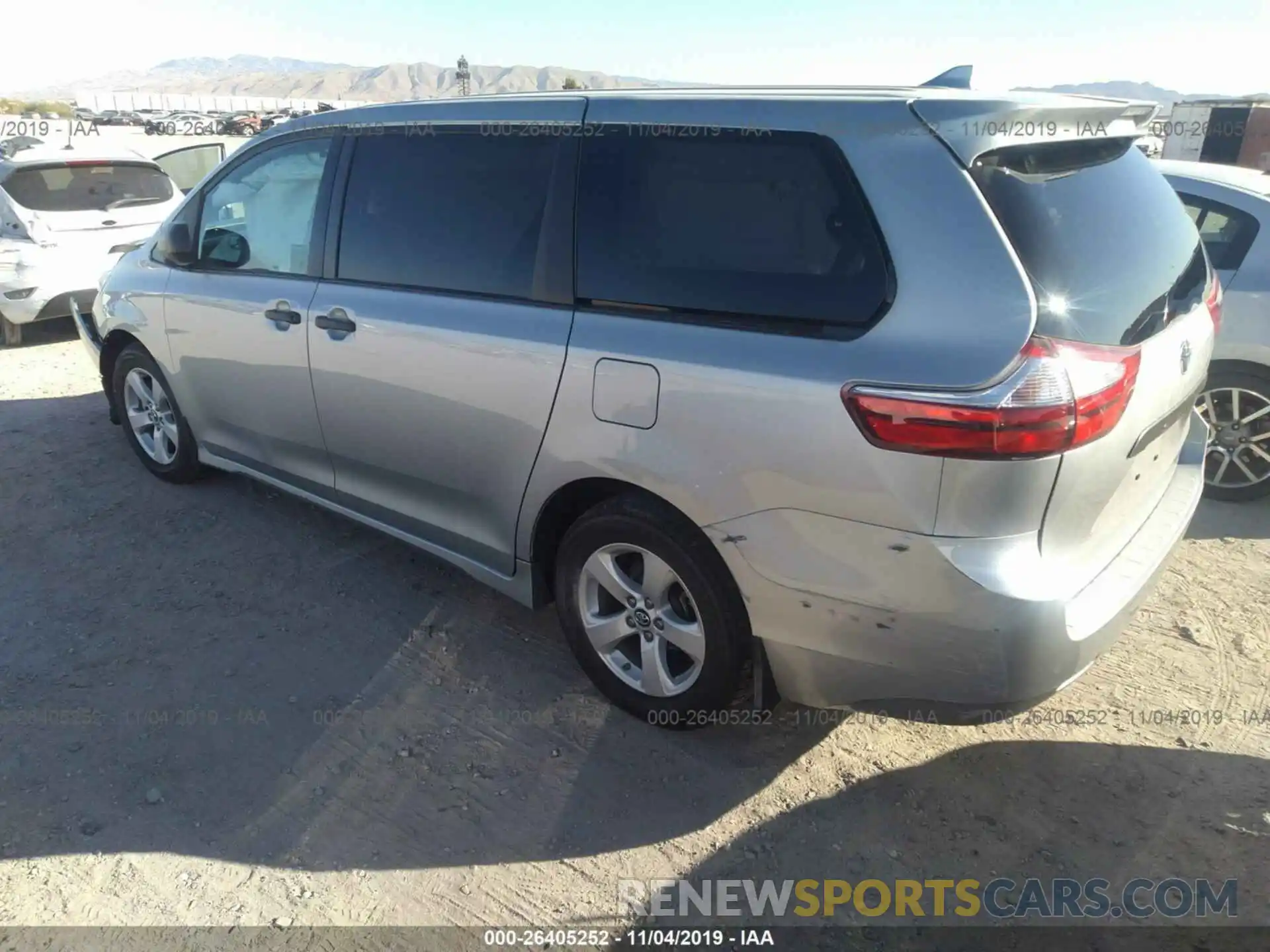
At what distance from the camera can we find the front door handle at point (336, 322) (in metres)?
3.25

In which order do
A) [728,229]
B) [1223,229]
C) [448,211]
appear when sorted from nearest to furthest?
A: [728,229]
[448,211]
[1223,229]

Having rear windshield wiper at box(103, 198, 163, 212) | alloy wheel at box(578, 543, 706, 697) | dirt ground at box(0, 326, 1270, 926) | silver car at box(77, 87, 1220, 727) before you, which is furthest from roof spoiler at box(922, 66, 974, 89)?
rear windshield wiper at box(103, 198, 163, 212)

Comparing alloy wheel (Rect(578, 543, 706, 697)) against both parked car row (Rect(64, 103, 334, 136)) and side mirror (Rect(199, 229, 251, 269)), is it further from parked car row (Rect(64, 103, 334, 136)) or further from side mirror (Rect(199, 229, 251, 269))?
parked car row (Rect(64, 103, 334, 136))

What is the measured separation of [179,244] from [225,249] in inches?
14.1

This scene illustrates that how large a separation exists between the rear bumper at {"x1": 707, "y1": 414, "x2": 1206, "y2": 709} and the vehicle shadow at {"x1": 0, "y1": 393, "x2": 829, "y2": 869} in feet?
1.96

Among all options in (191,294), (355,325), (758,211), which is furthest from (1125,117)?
(191,294)

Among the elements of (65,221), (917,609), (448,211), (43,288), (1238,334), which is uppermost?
(448,211)

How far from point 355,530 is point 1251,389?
14.6ft

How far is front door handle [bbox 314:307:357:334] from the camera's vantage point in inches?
128

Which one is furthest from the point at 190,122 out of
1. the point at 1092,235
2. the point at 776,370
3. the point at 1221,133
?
the point at 1092,235

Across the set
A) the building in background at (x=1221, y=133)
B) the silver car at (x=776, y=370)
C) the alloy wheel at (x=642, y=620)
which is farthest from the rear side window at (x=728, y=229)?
the building in background at (x=1221, y=133)

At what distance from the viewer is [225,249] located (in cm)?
393

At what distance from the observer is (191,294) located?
4012mm

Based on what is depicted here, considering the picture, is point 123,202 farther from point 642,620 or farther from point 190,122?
point 190,122
